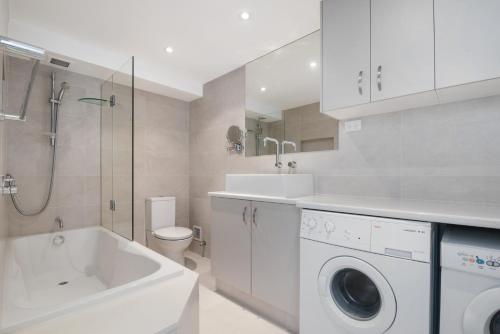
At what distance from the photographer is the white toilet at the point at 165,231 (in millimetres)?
2424

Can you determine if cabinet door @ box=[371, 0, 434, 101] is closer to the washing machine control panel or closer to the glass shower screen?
the washing machine control panel

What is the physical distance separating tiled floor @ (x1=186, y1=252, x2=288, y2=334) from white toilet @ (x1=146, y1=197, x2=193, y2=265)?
18.8 inches

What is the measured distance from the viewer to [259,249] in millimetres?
1804

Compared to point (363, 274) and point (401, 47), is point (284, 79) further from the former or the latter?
point (363, 274)

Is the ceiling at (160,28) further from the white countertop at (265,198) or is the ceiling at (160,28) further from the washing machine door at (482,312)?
the washing machine door at (482,312)

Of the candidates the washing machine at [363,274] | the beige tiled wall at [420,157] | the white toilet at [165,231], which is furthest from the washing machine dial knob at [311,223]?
the white toilet at [165,231]

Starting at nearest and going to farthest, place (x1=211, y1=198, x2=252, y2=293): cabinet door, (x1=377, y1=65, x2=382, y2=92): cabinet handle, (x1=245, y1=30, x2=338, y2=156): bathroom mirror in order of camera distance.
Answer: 1. (x1=377, y1=65, x2=382, y2=92): cabinet handle
2. (x1=211, y1=198, x2=252, y2=293): cabinet door
3. (x1=245, y1=30, x2=338, y2=156): bathroom mirror

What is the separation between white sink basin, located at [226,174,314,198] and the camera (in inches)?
70.3

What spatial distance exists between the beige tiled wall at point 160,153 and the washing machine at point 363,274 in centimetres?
217

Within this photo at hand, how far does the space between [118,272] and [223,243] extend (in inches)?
33.0

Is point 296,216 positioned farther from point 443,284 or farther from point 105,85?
point 105,85

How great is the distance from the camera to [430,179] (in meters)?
1.50

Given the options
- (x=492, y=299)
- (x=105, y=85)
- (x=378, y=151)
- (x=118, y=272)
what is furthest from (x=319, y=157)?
(x=105, y=85)

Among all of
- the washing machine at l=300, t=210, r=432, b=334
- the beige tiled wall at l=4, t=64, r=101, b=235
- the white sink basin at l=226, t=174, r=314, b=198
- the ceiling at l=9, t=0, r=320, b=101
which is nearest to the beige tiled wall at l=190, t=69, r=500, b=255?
the white sink basin at l=226, t=174, r=314, b=198
